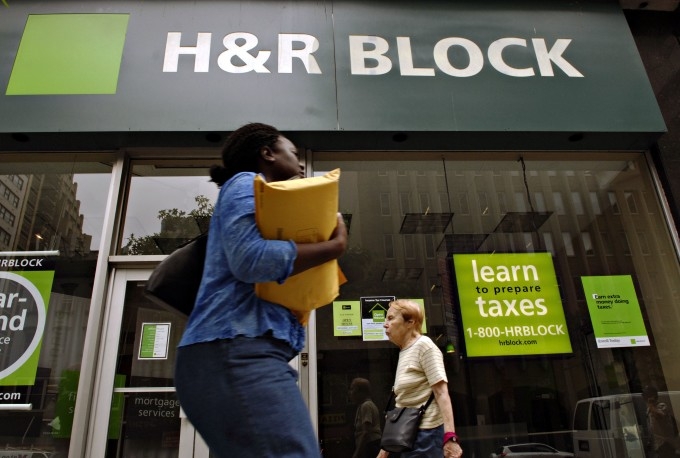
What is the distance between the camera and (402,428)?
3.29 metres

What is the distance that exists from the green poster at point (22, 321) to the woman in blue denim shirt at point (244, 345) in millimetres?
3615

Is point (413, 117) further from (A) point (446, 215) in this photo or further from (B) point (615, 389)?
(B) point (615, 389)

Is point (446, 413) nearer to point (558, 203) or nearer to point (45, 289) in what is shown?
point (558, 203)

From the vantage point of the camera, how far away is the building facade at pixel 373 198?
4.55 metres

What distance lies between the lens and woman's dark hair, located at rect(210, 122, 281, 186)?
1895 millimetres

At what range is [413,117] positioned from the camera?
5.02 metres

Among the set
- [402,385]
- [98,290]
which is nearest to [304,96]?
[98,290]

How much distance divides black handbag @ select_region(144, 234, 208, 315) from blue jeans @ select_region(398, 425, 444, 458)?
7.03ft

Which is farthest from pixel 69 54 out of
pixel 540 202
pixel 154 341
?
pixel 540 202

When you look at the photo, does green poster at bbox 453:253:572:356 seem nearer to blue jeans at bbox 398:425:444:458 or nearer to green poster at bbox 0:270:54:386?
blue jeans at bbox 398:425:444:458

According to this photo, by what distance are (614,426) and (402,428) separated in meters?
2.72

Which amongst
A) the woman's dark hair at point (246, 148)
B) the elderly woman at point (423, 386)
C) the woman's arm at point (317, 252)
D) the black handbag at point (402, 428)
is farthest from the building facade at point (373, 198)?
the woman's arm at point (317, 252)

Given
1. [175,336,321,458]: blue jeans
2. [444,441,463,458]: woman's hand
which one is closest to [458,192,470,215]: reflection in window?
[444,441,463,458]: woman's hand

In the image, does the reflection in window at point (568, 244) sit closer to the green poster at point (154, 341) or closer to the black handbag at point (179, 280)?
the green poster at point (154, 341)
